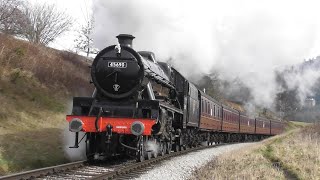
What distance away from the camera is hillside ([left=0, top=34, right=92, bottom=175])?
42.3 feet

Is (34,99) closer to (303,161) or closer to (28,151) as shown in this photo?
(28,151)

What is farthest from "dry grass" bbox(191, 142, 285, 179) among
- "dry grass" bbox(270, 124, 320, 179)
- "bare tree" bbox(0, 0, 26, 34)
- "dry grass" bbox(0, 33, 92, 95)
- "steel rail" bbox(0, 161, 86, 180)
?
"bare tree" bbox(0, 0, 26, 34)

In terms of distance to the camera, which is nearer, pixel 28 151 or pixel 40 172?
pixel 40 172

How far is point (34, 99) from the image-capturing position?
2261 centimetres

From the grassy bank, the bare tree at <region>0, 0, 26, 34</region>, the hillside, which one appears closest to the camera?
the grassy bank

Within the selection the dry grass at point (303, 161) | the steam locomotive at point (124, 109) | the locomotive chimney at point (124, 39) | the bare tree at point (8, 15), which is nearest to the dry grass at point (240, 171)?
the dry grass at point (303, 161)

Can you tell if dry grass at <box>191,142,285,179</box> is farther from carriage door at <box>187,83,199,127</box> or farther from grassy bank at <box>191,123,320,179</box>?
carriage door at <box>187,83,199,127</box>

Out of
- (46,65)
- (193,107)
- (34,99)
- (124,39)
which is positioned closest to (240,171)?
(124,39)

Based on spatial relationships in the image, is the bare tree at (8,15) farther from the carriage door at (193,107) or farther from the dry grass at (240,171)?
the dry grass at (240,171)

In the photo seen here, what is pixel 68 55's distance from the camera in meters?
32.7

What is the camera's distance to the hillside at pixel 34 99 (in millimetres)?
12883

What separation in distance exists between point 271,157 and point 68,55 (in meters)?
21.9

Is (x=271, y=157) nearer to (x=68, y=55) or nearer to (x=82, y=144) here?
(x=82, y=144)

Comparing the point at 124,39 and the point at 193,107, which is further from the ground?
the point at 124,39
